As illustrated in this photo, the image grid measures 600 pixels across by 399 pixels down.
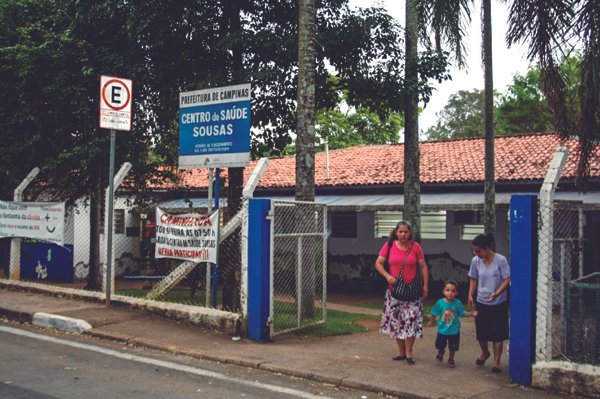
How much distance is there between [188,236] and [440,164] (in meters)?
11.1

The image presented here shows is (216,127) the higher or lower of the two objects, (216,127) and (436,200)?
the higher

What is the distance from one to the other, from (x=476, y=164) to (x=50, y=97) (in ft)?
35.9

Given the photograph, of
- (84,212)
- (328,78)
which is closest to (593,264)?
(328,78)

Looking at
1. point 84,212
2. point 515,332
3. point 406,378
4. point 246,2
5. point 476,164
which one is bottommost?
point 406,378

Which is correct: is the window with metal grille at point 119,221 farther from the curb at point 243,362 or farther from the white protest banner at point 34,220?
the curb at point 243,362

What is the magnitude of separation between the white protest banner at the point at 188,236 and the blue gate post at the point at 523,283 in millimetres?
4099

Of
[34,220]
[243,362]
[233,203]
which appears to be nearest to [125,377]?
[243,362]

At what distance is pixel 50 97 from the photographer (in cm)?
1405

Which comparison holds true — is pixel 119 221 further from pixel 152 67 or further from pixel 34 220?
pixel 152 67

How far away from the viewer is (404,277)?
290 inches

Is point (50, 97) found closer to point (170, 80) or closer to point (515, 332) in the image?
point (170, 80)

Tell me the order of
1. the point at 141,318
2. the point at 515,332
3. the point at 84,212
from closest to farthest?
the point at 515,332 < the point at 141,318 < the point at 84,212

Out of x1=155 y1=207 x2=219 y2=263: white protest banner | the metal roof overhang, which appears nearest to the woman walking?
x1=155 y1=207 x2=219 y2=263: white protest banner

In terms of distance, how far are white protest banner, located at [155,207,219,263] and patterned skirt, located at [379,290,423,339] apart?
8.77ft
